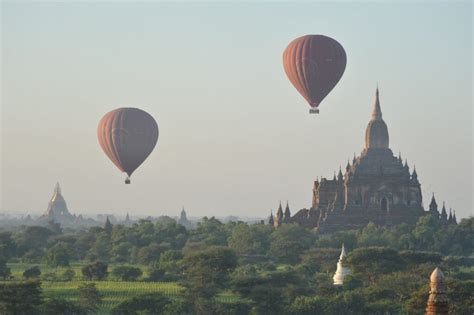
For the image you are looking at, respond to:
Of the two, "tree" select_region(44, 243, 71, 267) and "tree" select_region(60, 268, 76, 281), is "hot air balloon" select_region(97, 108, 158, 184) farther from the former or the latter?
"tree" select_region(44, 243, 71, 267)

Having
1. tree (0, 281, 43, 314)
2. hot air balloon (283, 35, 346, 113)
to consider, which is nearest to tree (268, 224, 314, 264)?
hot air balloon (283, 35, 346, 113)

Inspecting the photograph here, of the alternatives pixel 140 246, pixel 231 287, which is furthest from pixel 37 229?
pixel 231 287

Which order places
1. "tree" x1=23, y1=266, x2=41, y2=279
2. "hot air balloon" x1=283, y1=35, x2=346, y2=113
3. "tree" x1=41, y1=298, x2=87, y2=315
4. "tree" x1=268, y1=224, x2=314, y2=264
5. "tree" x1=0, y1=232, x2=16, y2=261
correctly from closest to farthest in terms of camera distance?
"tree" x1=41, y1=298, x2=87, y2=315 → "tree" x1=23, y1=266, x2=41, y2=279 → "hot air balloon" x1=283, y1=35, x2=346, y2=113 → "tree" x1=268, y1=224, x2=314, y2=264 → "tree" x1=0, y1=232, x2=16, y2=261

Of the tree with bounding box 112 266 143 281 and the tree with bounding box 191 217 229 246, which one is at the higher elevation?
the tree with bounding box 191 217 229 246

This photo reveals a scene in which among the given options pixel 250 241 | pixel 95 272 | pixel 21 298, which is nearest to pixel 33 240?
A: pixel 250 241

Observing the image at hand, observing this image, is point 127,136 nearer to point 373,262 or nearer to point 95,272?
point 95,272
